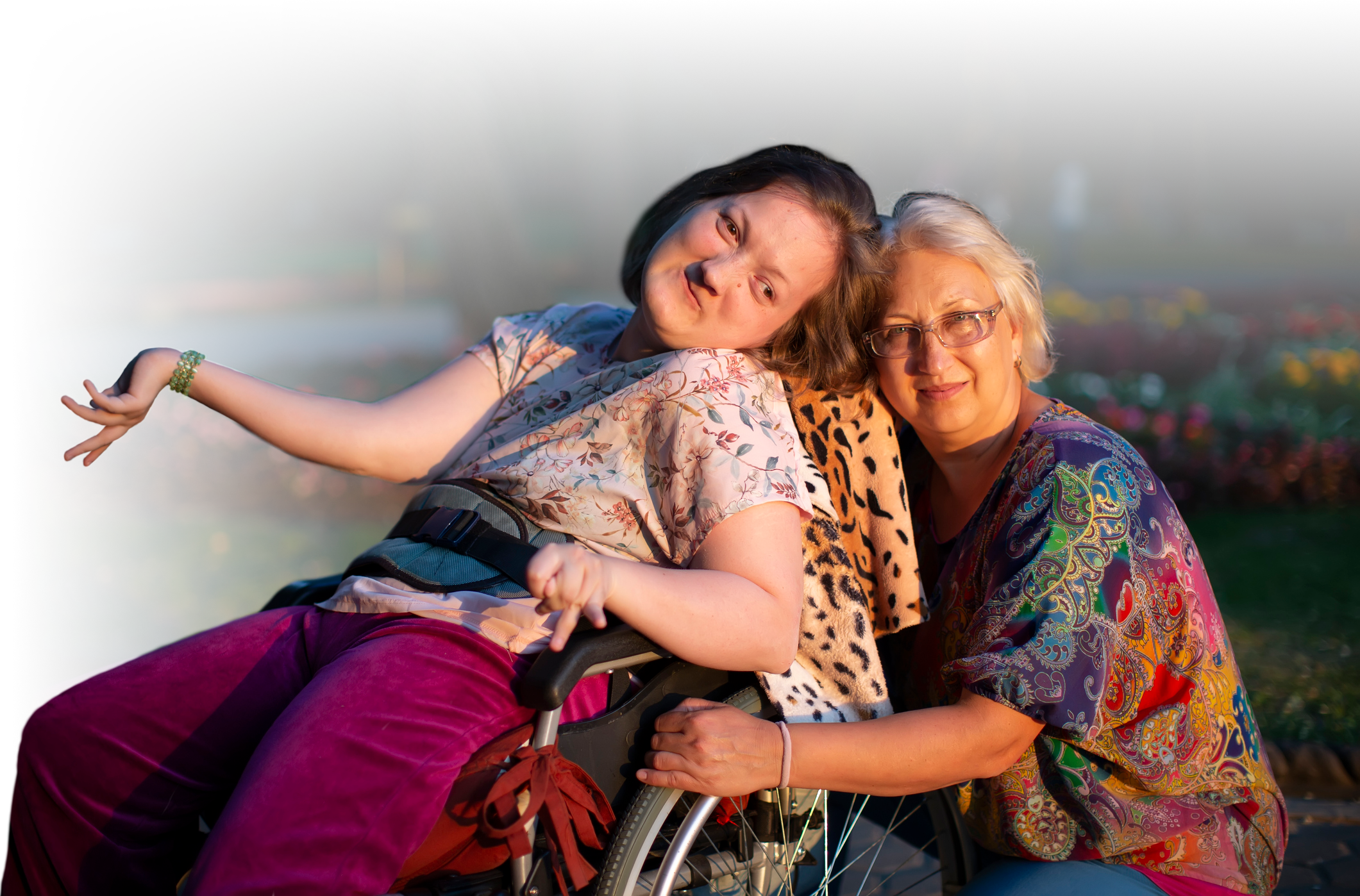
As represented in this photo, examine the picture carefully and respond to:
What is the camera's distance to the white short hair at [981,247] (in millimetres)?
1978

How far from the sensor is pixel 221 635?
6.56 ft

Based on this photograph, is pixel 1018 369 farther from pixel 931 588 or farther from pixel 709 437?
pixel 709 437

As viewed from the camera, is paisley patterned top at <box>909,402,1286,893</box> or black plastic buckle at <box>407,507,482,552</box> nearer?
paisley patterned top at <box>909,402,1286,893</box>

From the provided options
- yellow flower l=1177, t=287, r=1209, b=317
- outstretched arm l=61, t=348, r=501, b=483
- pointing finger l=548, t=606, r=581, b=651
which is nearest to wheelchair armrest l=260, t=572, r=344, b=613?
outstretched arm l=61, t=348, r=501, b=483

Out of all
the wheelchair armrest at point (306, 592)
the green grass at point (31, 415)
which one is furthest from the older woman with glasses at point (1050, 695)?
the green grass at point (31, 415)

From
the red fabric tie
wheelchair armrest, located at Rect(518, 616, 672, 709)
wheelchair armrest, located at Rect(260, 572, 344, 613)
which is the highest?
wheelchair armrest, located at Rect(518, 616, 672, 709)

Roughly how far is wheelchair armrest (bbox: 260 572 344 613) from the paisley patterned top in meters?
1.20

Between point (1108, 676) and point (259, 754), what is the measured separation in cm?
132

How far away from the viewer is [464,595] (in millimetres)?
1862

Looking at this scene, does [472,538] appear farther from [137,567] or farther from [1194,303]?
[1194,303]

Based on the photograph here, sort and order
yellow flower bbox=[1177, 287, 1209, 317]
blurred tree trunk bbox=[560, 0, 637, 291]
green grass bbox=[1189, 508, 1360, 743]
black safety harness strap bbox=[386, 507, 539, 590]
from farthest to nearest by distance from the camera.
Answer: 1. blurred tree trunk bbox=[560, 0, 637, 291]
2. yellow flower bbox=[1177, 287, 1209, 317]
3. green grass bbox=[1189, 508, 1360, 743]
4. black safety harness strap bbox=[386, 507, 539, 590]

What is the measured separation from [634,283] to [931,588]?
2.86 ft

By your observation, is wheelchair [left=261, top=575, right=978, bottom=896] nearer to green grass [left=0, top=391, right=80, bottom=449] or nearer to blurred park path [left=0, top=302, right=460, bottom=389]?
green grass [left=0, top=391, right=80, bottom=449]

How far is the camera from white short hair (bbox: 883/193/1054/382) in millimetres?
1978
